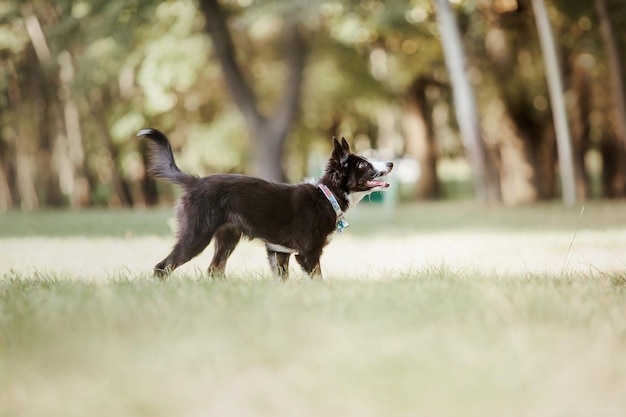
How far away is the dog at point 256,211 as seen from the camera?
746 centimetres

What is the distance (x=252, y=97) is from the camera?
26.8 meters

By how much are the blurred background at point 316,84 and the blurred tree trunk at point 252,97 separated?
4cm

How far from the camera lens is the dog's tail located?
7.66 meters

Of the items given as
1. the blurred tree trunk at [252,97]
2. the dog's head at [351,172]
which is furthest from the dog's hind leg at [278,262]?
the blurred tree trunk at [252,97]

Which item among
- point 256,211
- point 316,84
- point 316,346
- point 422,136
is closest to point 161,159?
point 256,211

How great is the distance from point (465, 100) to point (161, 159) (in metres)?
15.4

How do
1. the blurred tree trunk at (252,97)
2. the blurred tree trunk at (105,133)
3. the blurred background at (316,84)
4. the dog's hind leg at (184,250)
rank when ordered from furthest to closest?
the blurred tree trunk at (105,133), the blurred tree trunk at (252,97), the blurred background at (316,84), the dog's hind leg at (184,250)

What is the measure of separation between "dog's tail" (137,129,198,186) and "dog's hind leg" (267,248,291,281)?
100 centimetres

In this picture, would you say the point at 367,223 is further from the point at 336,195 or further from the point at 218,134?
the point at 218,134

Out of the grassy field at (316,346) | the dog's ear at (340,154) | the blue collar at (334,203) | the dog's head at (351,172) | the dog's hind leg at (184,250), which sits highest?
the dog's ear at (340,154)

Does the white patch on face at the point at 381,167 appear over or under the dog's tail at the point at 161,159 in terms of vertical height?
under

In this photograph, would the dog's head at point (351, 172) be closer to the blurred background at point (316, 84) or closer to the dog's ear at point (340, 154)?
the dog's ear at point (340, 154)

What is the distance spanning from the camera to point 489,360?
13.9 ft

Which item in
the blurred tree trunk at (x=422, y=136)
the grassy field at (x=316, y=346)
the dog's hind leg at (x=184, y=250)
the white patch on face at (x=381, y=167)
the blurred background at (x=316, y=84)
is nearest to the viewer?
the grassy field at (x=316, y=346)
